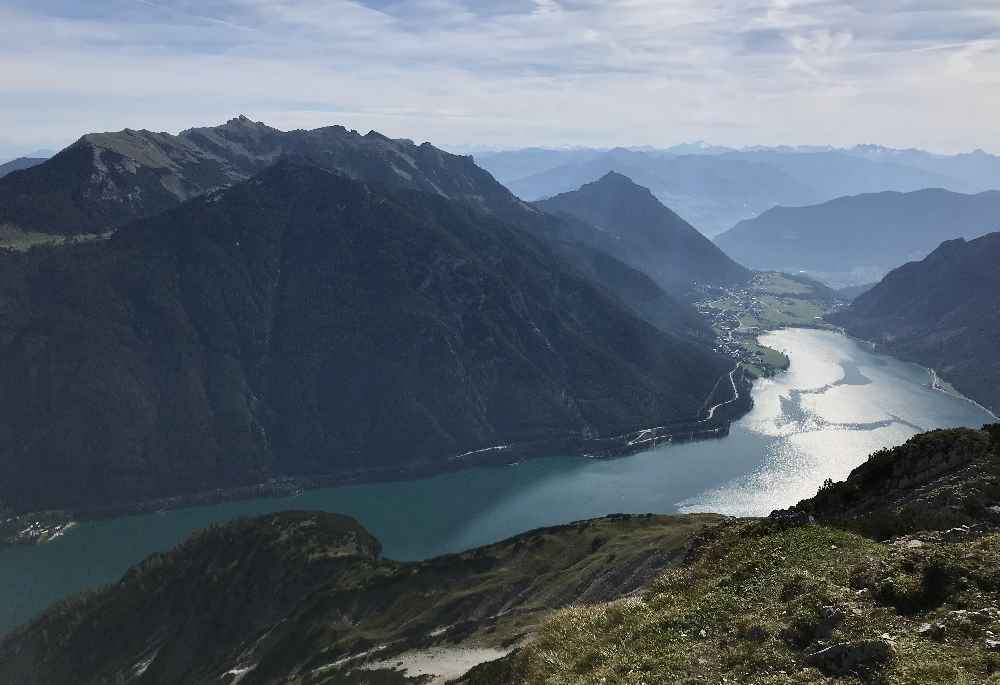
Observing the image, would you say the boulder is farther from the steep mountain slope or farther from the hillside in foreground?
the steep mountain slope

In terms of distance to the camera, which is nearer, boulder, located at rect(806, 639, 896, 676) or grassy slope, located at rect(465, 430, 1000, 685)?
boulder, located at rect(806, 639, 896, 676)

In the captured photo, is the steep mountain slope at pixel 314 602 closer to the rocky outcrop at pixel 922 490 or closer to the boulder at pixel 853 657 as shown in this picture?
the rocky outcrop at pixel 922 490

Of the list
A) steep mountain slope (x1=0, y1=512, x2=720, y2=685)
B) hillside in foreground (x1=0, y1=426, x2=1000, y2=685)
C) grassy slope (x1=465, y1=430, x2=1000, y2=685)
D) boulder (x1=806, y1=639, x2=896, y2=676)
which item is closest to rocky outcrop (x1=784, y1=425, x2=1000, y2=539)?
hillside in foreground (x1=0, y1=426, x2=1000, y2=685)

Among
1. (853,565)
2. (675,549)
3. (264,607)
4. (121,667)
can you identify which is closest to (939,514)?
(853,565)

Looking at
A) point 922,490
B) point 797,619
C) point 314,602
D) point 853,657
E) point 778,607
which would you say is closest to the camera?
point 853,657

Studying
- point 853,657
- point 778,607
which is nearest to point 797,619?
point 778,607

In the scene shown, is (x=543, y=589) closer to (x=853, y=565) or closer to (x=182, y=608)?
(x=853, y=565)

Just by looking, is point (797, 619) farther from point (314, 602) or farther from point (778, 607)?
point (314, 602)

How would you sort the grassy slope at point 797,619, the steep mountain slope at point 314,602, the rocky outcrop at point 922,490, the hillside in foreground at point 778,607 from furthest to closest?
the steep mountain slope at point 314,602, the rocky outcrop at point 922,490, the hillside in foreground at point 778,607, the grassy slope at point 797,619

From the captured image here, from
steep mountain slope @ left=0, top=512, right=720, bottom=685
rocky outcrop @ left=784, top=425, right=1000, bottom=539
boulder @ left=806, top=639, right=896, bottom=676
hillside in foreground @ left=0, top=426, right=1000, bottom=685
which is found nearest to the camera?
boulder @ left=806, top=639, right=896, bottom=676

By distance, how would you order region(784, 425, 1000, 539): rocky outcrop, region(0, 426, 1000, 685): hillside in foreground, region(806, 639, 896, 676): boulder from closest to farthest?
region(806, 639, 896, 676): boulder → region(0, 426, 1000, 685): hillside in foreground → region(784, 425, 1000, 539): rocky outcrop

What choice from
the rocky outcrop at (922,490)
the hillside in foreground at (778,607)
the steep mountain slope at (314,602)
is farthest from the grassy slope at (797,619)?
the steep mountain slope at (314,602)
